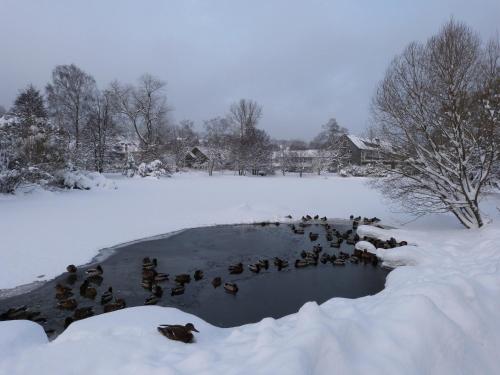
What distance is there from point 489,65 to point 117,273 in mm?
13014

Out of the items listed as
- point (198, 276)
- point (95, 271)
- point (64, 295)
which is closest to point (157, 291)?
point (198, 276)

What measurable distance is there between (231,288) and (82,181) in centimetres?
1756

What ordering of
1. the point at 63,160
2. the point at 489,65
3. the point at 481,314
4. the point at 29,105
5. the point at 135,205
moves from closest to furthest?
the point at 481,314 < the point at 489,65 < the point at 135,205 < the point at 63,160 < the point at 29,105

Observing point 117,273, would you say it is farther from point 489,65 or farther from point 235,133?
point 235,133

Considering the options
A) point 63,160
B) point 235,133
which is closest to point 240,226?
point 63,160

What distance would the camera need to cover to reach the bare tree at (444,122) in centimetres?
970

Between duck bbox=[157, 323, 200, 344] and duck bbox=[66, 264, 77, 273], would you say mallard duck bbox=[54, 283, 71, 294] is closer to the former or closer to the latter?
duck bbox=[66, 264, 77, 273]

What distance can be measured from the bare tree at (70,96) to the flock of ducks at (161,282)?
33.8 m

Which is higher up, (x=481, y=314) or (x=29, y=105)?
(x=29, y=105)

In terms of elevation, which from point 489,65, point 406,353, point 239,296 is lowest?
point 239,296

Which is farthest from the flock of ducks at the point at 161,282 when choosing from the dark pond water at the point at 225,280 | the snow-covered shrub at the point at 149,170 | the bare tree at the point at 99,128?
the bare tree at the point at 99,128

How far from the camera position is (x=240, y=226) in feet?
44.6

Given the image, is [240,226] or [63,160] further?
[63,160]

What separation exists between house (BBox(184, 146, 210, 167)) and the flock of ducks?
43.0 meters
